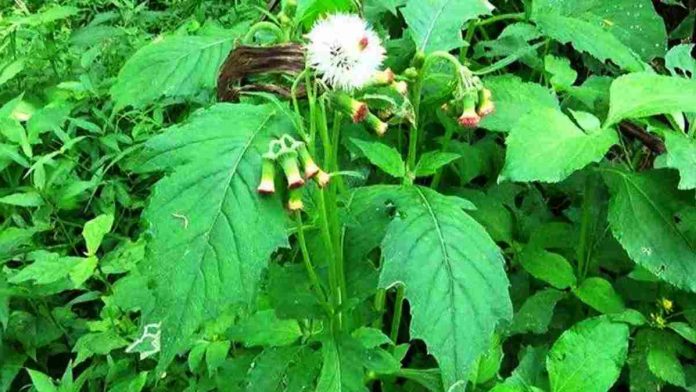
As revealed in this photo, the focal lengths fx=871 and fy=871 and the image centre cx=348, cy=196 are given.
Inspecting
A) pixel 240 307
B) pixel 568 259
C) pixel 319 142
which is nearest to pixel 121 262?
pixel 240 307

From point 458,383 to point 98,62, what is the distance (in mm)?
2084

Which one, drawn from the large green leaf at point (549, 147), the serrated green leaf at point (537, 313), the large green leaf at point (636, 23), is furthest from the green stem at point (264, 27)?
the large green leaf at point (636, 23)

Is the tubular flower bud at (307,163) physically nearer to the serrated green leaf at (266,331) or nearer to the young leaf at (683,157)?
the serrated green leaf at (266,331)

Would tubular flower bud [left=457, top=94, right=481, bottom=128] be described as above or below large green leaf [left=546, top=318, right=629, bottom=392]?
above

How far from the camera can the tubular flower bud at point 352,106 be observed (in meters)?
1.09

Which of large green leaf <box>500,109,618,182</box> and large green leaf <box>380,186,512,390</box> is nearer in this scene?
large green leaf <box>380,186,512,390</box>

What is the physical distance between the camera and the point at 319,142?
145 centimetres

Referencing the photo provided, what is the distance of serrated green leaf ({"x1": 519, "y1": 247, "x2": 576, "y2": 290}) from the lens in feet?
5.05

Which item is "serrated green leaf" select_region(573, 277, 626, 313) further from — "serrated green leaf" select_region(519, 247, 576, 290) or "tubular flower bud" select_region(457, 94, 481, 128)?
"tubular flower bud" select_region(457, 94, 481, 128)

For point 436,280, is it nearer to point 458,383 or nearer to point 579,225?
point 458,383

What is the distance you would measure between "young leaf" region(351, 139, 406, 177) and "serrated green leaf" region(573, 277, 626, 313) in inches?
16.8

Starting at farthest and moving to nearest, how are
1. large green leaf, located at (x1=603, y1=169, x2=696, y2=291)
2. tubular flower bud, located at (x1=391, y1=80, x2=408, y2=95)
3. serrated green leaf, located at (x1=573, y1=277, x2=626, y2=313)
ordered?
serrated green leaf, located at (x1=573, y1=277, x2=626, y2=313)
large green leaf, located at (x1=603, y1=169, x2=696, y2=291)
tubular flower bud, located at (x1=391, y1=80, x2=408, y2=95)

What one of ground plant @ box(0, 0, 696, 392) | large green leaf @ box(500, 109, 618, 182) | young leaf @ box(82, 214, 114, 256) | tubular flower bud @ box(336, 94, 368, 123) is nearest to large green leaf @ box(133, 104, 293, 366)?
ground plant @ box(0, 0, 696, 392)

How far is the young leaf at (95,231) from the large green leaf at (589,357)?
103cm
